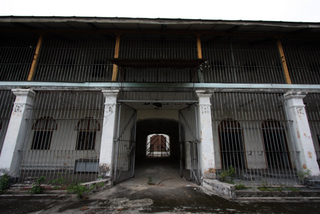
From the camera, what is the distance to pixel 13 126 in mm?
5199

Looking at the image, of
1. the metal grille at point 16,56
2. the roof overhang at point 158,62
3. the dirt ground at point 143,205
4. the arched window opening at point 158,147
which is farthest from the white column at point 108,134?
the arched window opening at point 158,147

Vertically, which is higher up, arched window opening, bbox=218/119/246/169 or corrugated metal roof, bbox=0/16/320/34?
corrugated metal roof, bbox=0/16/320/34

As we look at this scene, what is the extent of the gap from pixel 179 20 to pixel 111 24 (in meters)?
2.76

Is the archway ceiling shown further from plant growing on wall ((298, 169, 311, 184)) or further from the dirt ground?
plant growing on wall ((298, 169, 311, 184))

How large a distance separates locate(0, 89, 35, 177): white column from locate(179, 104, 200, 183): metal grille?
583cm

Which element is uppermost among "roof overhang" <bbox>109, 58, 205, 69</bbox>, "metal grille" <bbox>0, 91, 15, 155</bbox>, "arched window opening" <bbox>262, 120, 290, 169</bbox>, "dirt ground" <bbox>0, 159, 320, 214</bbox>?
"roof overhang" <bbox>109, 58, 205, 69</bbox>

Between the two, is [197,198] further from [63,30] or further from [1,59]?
[1,59]

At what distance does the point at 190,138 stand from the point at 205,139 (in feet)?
9.12

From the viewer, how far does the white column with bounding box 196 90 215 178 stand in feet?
16.5

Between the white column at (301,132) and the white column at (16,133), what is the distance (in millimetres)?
9448

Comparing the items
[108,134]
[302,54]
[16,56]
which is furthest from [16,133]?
[302,54]

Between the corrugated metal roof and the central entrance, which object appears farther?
the corrugated metal roof

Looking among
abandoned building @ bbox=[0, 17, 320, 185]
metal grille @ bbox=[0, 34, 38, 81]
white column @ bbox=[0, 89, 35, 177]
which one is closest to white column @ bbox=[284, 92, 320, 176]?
abandoned building @ bbox=[0, 17, 320, 185]

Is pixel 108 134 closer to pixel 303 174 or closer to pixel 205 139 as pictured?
pixel 205 139
